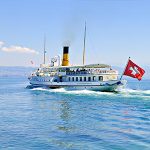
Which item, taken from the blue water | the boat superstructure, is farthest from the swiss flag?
the blue water

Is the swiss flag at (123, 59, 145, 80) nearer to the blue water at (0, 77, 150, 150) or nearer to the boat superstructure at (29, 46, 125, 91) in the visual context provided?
the boat superstructure at (29, 46, 125, 91)

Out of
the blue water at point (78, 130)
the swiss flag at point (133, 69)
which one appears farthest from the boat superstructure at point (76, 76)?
the blue water at point (78, 130)

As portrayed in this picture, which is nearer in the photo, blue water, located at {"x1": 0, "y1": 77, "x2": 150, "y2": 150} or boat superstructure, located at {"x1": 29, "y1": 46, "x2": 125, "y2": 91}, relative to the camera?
blue water, located at {"x1": 0, "y1": 77, "x2": 150, "y2": 150}

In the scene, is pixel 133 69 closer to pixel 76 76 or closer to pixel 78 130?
pixel 76 76

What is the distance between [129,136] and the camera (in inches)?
1147

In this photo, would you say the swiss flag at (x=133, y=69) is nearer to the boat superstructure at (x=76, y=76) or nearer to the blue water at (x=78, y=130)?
the boat superstructure at (x=76, y=76)

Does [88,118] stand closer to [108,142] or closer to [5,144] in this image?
[108,142]

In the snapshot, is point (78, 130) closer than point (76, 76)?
Yes

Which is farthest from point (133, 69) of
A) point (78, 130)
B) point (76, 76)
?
point (78, 130)

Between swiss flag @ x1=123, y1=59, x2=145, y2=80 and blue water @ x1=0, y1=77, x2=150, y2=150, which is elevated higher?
swiss flag @ x1=123, y1=59, x2=145, y2=80

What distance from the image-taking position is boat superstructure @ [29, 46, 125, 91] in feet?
245

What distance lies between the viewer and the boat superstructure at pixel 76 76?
74.7m

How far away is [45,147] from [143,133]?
952 cm

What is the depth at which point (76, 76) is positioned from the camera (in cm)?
7831
